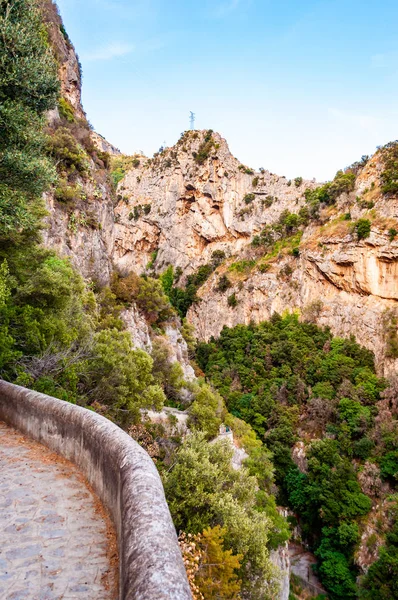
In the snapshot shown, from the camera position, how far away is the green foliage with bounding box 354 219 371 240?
1800 inches

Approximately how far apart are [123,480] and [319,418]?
39843 millimetres

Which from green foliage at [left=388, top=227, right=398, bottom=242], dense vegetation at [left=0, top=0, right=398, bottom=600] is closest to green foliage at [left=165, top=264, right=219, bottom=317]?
dense vegetation at [left=0, top=0, right=398, bottom=600]

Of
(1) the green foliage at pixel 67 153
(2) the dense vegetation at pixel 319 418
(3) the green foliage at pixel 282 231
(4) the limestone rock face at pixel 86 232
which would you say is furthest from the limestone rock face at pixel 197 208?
(1) the green foliage at pixel 67 153

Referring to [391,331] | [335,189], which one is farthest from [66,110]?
[391,331]

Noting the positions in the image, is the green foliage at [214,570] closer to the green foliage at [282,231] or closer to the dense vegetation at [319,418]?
the dense vegetation at [319,418]

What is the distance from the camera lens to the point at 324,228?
5431 cm

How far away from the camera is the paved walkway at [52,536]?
3.18m

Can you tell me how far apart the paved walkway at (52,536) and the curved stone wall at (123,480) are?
22 centimetres

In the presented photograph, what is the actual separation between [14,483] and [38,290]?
27.9 ft

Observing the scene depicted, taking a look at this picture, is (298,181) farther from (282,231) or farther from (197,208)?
(197,208)

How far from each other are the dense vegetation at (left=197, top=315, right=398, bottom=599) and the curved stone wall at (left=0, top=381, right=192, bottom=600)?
1098 inches

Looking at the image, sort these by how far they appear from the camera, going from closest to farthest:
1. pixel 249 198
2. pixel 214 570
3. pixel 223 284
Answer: pixel 214 570, pixel 223 284, pixel 249 198

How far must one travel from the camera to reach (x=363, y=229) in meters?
45.7

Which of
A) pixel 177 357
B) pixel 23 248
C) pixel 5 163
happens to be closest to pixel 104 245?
pixel 177 357
